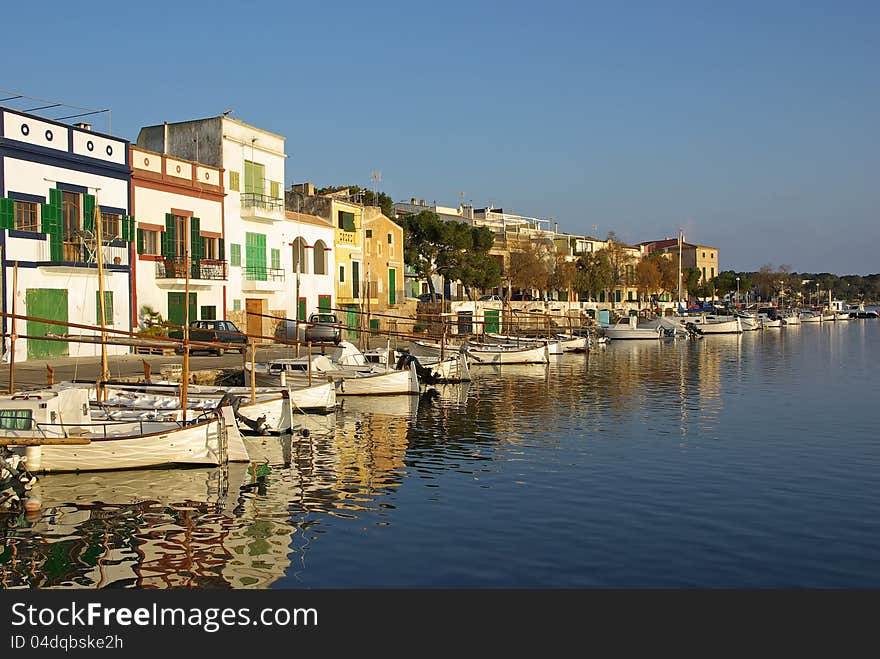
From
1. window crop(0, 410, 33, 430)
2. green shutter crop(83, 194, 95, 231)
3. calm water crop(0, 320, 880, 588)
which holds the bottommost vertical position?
calm water crop(0, 320, 880, 588)

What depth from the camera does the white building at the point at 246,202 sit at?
48.6 meters

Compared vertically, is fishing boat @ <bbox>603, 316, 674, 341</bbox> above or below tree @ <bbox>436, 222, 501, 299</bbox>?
below

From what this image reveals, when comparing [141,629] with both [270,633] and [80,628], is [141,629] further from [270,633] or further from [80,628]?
[270,633]

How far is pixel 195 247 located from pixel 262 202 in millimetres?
6776

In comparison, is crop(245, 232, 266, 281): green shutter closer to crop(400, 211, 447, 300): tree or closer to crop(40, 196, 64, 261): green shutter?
crop(40, 196, 64, 261): green shutter

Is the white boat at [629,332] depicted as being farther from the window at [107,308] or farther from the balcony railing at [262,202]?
the window at [107,308]

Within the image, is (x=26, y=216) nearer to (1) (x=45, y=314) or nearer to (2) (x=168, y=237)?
(1) (x=45, y=314)

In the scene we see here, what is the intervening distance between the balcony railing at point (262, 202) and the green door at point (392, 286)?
17402 mm

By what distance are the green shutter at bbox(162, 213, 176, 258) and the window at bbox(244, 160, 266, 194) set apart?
7589 mm

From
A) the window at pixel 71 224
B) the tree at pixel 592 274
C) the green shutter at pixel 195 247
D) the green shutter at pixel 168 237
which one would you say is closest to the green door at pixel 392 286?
the green shutter at pixel 195 247

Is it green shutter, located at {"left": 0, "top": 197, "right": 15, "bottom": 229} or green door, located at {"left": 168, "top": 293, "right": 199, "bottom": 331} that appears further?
green door, located at {"left": 168, "top": 293, "right": 199, "bottom": 331}

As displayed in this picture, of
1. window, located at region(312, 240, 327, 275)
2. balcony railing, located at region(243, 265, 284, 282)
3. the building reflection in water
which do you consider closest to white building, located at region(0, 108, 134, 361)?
balcony railing, located at region(243, 265, 284, 282)

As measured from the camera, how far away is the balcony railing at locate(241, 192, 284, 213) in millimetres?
49875

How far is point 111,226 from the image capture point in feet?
129
